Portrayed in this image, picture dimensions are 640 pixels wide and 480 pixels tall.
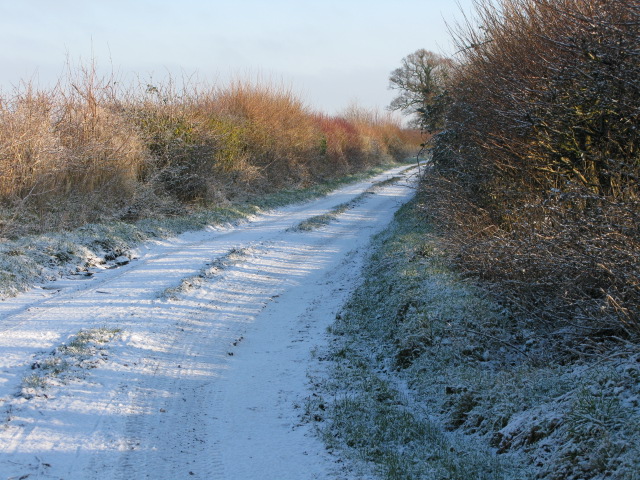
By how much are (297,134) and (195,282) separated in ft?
63.1

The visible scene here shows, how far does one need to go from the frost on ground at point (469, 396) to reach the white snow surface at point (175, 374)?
38 cm

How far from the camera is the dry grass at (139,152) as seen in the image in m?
11.0

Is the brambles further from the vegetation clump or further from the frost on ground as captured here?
the frost on ground

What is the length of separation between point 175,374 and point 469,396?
2.81m

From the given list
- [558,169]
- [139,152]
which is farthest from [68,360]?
[139,152]

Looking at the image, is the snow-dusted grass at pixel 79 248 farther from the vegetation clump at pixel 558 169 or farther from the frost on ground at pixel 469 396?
the vegetation clump at pixel 558 169

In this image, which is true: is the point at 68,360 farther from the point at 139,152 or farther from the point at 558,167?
the point at 139,152

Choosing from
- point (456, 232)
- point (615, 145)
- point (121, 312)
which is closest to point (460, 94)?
point (456, 232)

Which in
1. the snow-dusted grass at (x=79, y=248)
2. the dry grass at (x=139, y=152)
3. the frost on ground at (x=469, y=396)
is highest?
the dry grass at (x=139, y=152)

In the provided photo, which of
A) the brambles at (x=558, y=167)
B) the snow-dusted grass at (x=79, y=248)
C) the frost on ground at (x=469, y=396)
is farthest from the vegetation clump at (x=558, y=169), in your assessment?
the snow-dusted grass at (x=79, y=248)

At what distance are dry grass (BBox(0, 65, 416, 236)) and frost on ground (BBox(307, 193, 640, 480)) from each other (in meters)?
7.40

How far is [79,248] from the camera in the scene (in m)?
9.48

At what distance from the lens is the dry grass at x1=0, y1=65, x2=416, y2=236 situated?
1096cm

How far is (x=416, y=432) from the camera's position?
437 centimetres
